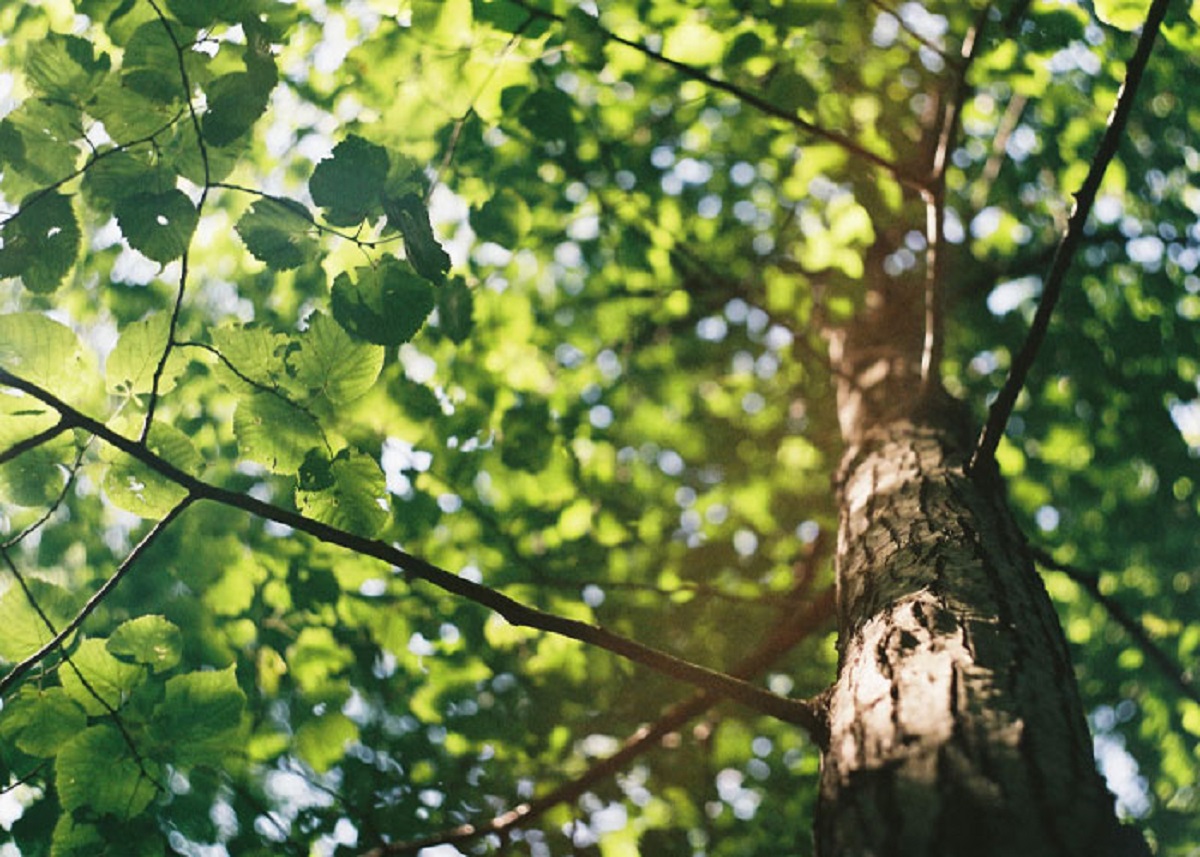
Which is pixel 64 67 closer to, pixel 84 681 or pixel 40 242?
pixel 40 242

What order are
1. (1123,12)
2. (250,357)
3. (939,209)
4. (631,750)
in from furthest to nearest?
1. (631,750)
2. (939,209)
3. (1123,12)
4. (250,357)

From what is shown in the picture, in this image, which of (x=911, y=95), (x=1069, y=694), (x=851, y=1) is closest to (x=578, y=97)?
(x=851, y=1)

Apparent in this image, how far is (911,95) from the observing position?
140 inches

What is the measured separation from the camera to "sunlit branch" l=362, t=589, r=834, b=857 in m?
2.08

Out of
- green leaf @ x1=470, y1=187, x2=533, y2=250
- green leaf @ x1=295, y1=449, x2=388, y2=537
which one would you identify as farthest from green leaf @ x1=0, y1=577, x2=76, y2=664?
green leaf @ x1=470, y1=187, x2=533, y2=250

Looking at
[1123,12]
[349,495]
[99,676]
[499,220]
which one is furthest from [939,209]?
[99,676]

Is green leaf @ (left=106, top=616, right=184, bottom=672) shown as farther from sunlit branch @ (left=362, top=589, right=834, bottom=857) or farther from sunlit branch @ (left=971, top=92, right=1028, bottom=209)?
sunlit branch @ (left=971, top=92, right=1028, bottom=209)

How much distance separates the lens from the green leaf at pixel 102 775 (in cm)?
135

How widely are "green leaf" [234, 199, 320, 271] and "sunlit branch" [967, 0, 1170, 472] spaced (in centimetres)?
126

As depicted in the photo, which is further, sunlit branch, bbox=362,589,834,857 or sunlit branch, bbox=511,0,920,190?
sunlit branch, bbox=362,589,834,857

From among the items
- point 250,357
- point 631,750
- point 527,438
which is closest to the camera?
point 250,357

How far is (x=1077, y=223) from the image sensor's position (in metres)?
1.46

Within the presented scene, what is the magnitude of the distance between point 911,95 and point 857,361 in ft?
4.75

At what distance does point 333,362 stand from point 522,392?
195 centimetres
